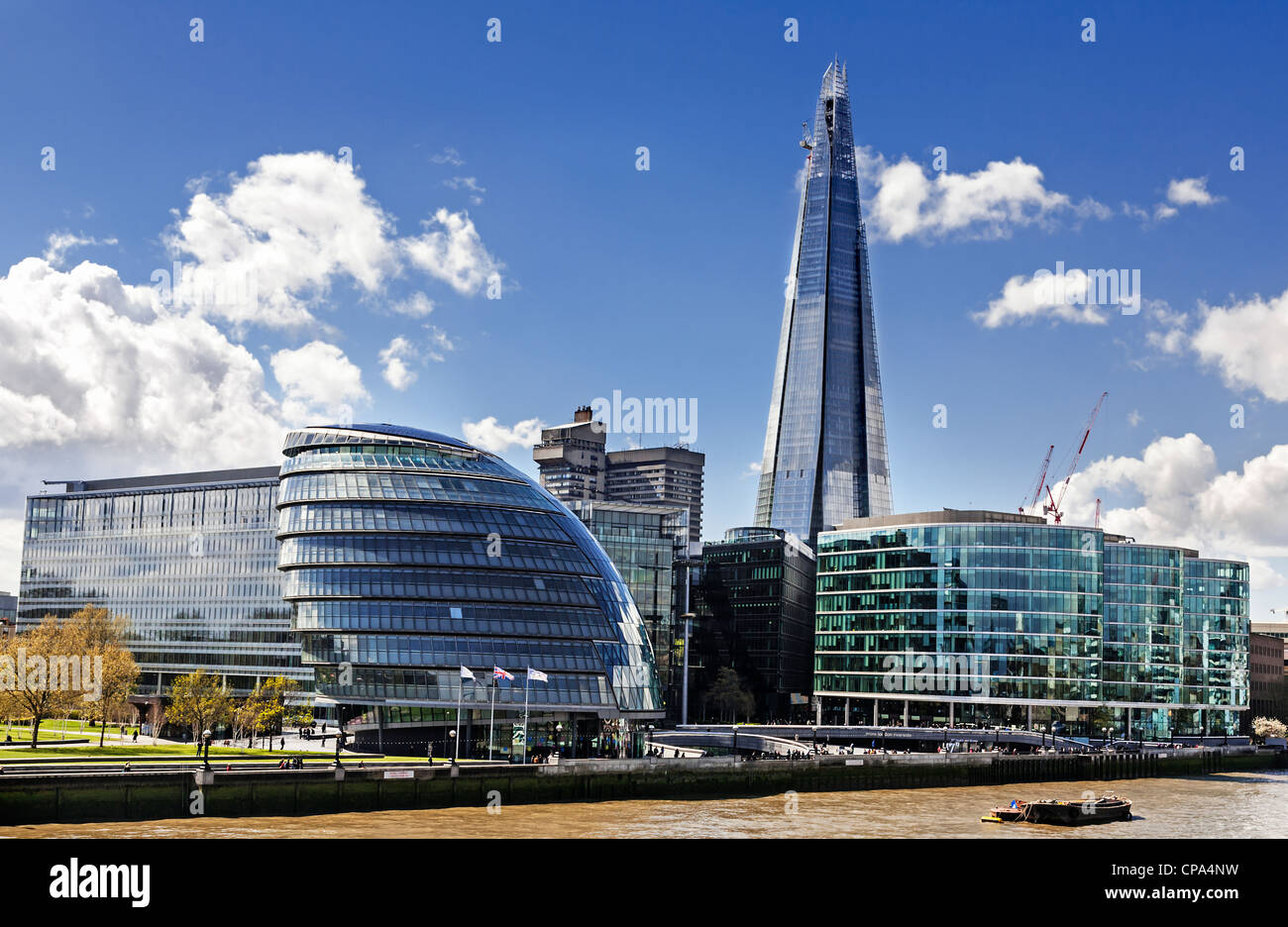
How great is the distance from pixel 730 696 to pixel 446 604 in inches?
3097

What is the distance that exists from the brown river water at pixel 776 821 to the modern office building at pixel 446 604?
15709 millimetres

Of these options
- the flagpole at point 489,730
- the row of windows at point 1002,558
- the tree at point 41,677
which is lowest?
the flagpole at point 489,730

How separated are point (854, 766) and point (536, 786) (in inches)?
1219

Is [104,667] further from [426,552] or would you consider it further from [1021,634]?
[1021,634]

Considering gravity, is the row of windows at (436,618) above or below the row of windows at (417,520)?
below

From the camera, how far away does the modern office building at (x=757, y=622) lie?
187m

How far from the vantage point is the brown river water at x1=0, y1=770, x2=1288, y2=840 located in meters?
60.6

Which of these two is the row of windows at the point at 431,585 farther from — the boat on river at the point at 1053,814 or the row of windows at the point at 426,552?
the boat on river at the point at 1053,814

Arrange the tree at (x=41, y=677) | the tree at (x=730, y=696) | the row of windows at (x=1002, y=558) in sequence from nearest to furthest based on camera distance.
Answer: the tree at (x=41, y=677)
the row of windows at (x=1002, y=558)
the tree at (x=730, y=696)

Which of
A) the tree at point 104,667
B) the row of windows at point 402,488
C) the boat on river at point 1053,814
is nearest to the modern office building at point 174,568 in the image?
the tree at point 104,667
